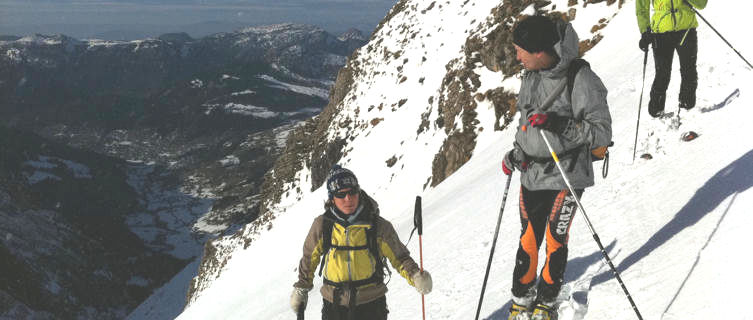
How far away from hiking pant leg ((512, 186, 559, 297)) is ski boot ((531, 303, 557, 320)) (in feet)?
0.62

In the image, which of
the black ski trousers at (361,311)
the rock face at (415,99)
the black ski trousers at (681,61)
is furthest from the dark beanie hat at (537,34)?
the rock face at (415,99)

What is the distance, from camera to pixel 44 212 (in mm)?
171375

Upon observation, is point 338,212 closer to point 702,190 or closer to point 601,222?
point 601,222

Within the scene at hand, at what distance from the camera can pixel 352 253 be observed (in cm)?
459

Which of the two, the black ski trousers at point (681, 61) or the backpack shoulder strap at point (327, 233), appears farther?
the black ski trousers at point (681, 61)

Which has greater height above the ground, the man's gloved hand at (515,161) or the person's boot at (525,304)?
the man's gloved hand at (515,161)

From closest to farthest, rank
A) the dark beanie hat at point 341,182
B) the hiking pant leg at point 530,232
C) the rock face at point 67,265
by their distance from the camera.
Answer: the hiking pant leg at point 530,232, the dark beanie hat at point 341,182, the rock face at point 67,265

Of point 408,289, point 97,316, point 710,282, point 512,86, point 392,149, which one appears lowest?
point 97,316

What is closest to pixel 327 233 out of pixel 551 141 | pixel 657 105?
pixel 551 141

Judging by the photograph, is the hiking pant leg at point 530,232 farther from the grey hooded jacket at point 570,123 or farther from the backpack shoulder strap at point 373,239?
the backpack shoulder strap at point 373,239

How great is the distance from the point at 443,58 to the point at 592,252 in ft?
95.0

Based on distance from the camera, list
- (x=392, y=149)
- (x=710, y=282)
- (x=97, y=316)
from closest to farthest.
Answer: (x=710, y=282) → (x=392, y=149) → (x=97, y=316)

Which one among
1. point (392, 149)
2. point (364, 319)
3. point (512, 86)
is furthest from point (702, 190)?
point (392, 149)

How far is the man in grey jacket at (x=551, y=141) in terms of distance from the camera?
3721 millimetres
